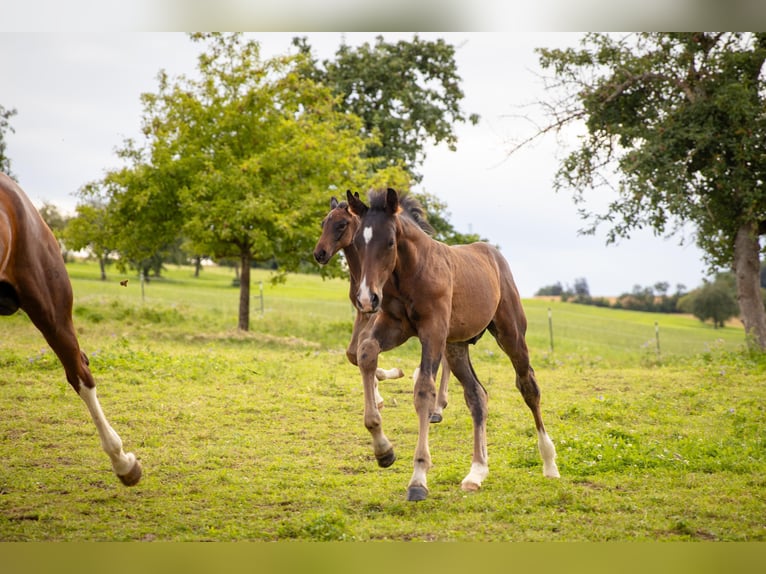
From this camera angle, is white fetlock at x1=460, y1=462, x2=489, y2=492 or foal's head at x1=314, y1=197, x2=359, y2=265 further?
foal's head at x1=314, y1=197, x2=359, y2=265

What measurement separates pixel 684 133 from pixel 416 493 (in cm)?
1402

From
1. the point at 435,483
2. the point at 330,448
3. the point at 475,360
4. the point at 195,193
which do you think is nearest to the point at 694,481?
the point at 435,483

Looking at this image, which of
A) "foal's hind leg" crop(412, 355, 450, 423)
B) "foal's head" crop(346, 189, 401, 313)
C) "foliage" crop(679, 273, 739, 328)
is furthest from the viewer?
"foliage" crop(679, 273, 739, 328)

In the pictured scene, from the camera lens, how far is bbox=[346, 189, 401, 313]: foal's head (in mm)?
5664

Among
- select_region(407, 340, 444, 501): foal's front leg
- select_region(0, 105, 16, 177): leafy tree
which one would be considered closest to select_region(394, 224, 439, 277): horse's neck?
select_region(407, 340, 444, 501): foal's front leg

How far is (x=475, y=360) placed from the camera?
16453 mm

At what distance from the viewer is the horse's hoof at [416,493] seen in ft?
19.2

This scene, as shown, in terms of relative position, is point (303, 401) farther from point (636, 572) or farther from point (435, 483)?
point (636, 572)

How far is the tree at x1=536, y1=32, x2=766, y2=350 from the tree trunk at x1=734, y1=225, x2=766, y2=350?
2 cm

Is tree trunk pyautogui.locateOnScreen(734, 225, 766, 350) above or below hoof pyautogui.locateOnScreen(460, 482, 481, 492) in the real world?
above

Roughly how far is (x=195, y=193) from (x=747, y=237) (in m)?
13.3

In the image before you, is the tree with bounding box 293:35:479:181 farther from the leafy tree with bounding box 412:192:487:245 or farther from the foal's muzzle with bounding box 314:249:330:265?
the foal's muzzle with bounding box 314:249:330:265

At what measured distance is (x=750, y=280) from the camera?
18656mm
